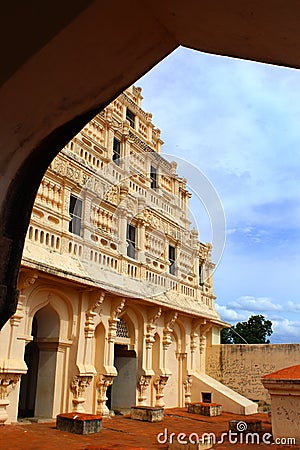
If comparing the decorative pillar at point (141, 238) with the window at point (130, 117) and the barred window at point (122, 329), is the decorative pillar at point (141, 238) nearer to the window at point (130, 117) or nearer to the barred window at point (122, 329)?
the barred window at point (122, 329)

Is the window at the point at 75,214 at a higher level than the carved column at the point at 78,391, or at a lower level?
higher

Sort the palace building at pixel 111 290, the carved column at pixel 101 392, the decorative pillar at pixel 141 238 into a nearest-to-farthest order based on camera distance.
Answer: the palace building at pixel 111 290 → the carved column at pixel 101 392 → the decorative pillar at pixel 141 238

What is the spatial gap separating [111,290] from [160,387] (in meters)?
4.62

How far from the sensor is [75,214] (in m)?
11.8

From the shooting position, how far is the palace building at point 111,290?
33.5 feet

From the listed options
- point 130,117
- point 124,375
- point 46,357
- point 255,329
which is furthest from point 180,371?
point 255,329

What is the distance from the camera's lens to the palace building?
10.2 metres

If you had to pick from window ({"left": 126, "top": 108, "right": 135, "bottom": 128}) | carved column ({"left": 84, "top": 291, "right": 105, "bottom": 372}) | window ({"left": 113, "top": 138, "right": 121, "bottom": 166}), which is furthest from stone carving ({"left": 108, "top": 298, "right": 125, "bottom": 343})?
window ({"left": 126, "top": 108, "right": 135, "bottom": 128})

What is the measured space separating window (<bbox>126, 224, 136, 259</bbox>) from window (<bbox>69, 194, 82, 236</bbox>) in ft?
7.71

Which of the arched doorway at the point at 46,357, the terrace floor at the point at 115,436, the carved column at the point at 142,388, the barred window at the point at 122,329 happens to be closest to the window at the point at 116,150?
the barred window at the point at 122,329

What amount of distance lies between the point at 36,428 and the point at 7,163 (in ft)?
28.4

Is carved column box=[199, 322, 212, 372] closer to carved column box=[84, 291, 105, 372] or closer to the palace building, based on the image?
the palace building

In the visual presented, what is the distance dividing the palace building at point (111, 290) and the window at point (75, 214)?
27 millimetres

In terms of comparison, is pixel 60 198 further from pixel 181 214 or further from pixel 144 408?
pixel 181 214
